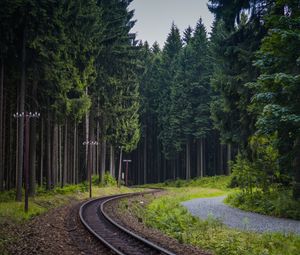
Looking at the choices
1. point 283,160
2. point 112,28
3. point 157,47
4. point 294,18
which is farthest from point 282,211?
point 157,47

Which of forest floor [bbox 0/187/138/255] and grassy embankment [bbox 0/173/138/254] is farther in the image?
grassy embankment [bbox 0/173/138/254]

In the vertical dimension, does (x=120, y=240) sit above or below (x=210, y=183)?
above

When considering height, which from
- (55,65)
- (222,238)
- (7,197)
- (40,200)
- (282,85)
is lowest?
(40,200)

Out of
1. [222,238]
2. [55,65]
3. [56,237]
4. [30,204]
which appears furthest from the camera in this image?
[55,65]

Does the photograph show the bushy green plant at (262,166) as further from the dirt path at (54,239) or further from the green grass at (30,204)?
the green grass at (30,204)

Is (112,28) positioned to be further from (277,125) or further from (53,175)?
(277,125)

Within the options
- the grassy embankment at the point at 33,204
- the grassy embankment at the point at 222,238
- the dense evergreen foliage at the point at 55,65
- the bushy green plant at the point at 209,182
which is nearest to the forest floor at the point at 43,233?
the grassy embankment at the point at 33,204

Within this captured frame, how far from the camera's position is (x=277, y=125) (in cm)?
1742

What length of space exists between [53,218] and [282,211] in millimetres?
10482

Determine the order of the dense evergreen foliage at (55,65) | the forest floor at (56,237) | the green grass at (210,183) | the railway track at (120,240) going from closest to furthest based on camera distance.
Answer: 1. the railway track at (120,240)
2. the forest floor at (56,237)
3. the dense evergreen foliage at (55,65)
4. the green grass at (210,183)

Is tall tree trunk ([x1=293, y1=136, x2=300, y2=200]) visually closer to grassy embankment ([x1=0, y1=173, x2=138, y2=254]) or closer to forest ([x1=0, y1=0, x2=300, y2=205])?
forest ([x1=0, y1=0, x2=300, y2=205])

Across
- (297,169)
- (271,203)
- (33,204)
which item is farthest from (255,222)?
(33,204)

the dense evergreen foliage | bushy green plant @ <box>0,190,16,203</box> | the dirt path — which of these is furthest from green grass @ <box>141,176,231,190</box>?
the dirt path

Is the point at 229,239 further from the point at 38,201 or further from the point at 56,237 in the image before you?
the point at 38,201
